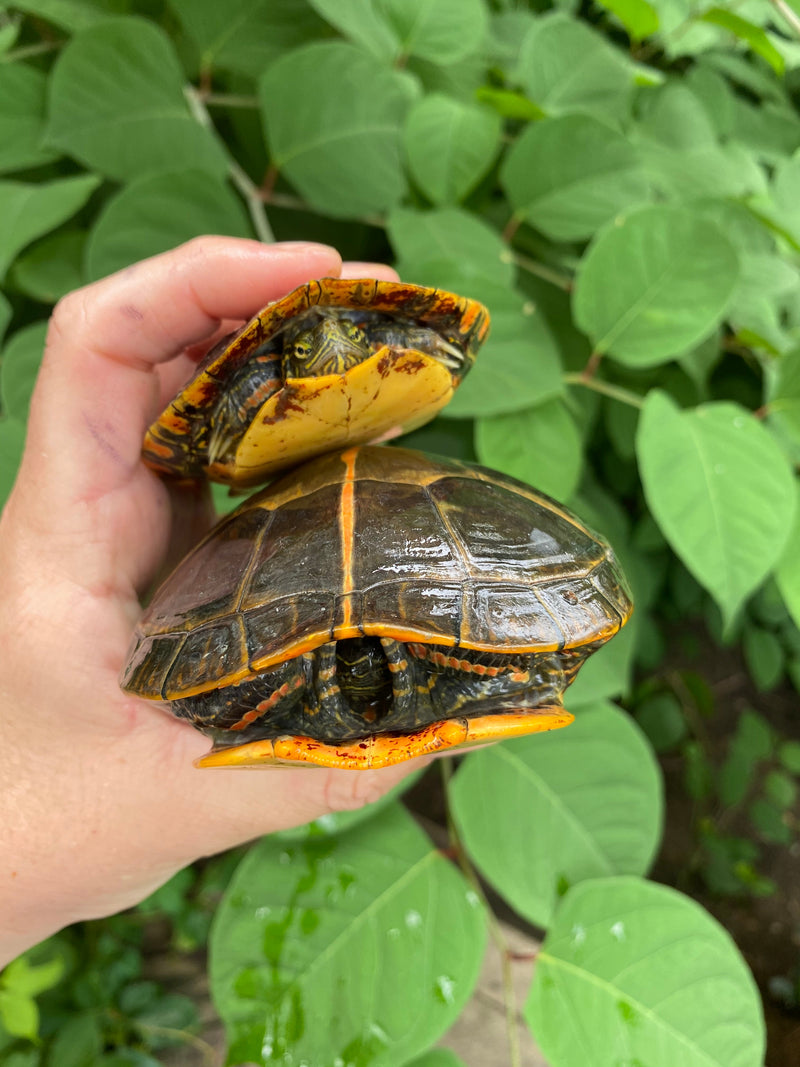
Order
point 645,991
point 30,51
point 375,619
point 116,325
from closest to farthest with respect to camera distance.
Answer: point 375,619, point 116,325, point 645,991, point 30,51

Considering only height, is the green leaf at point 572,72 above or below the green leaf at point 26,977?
above

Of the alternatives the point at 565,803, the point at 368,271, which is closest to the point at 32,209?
the point at 368,271

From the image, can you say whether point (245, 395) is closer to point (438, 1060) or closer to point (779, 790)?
point (438, 1060)

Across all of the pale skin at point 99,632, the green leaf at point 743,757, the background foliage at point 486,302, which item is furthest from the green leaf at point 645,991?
the green leaf at point 743,757

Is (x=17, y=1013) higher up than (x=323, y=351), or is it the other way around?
(x=323, y=351)

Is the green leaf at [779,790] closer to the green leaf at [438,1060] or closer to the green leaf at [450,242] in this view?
the green leaf at [438,1060]

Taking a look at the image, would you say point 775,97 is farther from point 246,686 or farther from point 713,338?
point 246,686

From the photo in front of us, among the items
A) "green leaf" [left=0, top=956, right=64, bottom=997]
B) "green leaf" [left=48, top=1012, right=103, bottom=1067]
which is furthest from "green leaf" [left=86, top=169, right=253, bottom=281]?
"green leaf" [left=48, top=1012, right=103, bottom=1067]
